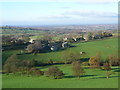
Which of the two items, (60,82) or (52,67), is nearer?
(60,82)

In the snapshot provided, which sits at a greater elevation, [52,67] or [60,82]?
[52,67]

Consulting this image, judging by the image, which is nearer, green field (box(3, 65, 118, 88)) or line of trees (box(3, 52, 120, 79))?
green field (box(3, 65, 118, 88))

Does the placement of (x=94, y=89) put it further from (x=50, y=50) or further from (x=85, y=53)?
(x=50, y=50)

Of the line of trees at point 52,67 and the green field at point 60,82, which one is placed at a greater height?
the line of trees at point 52,67

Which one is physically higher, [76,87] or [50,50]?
[50,50]

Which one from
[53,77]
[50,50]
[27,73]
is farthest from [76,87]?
[50,50]

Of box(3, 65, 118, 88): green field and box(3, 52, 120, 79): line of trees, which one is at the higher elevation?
box(3, 52, 120, 79): line of trees

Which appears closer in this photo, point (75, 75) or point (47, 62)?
point (75, 75)

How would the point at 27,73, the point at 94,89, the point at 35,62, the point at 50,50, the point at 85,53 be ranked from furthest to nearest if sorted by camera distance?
the point at 50,50 < the point at 85,53 < the point at 35,62 < the point at 27,73 < the point at 94,89

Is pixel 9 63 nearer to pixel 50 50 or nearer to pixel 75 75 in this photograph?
pixel 75 75

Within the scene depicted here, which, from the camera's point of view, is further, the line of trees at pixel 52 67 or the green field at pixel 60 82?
the line of trees at pixel 52 67

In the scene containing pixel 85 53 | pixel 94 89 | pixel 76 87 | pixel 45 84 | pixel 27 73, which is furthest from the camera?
pixel 85 53
